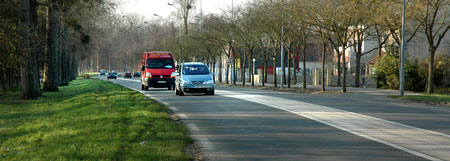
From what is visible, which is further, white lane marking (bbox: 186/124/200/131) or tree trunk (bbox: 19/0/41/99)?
tree trunk (bbox: 19/0/41/99)

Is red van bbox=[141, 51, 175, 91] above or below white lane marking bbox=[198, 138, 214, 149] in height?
above

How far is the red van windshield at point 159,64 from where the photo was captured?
35938mm

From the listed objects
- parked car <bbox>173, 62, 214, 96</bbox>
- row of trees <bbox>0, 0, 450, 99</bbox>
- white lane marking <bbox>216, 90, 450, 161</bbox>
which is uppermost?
row of trees <bbox>0, 0, 450, 99</bbox>

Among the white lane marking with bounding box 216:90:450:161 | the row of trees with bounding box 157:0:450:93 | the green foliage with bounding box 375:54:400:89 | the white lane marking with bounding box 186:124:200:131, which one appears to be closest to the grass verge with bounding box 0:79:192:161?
the white lane marking with bounding box 186:124:200:131

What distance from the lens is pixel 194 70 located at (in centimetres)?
2842

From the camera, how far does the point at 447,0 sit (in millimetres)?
31625

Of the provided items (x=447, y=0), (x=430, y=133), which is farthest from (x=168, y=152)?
Result: (x=447, y=0)

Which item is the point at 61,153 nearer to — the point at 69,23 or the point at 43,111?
the point at 43,111

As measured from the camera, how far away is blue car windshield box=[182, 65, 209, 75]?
92.7 ft

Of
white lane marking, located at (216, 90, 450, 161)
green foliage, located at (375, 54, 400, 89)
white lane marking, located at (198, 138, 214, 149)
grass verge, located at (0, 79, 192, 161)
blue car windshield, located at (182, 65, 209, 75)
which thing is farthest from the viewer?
green foliage, located at (375, 54, 400, 89)

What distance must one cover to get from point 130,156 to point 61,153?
1.19m

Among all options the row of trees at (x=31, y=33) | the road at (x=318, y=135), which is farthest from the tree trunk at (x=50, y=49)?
the road at (x=318, y=135)

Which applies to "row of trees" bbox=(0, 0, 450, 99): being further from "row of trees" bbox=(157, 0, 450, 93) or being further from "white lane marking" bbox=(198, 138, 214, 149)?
"white lane marking" bbox=(198, 138, 214, 149)

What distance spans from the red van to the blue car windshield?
6.93 meters
